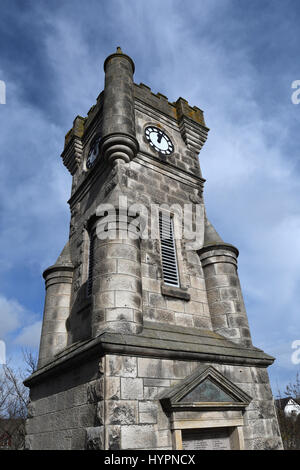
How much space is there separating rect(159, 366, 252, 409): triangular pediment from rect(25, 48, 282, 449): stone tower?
0.02 meters

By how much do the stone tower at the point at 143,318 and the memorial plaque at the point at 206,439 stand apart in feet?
0.07

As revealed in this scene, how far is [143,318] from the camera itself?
24.5ft

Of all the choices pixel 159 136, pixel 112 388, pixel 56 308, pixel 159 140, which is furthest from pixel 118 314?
pixel 159 136

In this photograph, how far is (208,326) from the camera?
868 centimetres

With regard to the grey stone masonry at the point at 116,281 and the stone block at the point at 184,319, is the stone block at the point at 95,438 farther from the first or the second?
the stone block at the point at 184,319

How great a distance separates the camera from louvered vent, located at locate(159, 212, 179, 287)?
348 inches

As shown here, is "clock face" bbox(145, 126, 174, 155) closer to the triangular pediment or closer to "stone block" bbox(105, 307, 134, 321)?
"stone block" bbox(105, 307, 134, 321)

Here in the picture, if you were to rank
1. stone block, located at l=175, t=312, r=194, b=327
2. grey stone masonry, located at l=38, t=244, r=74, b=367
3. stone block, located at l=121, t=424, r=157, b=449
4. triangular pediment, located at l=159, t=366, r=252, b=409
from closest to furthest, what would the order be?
stone block, located at l=121, t=424, r=157, b=449 < triangular pediment, located at l=159, t=366, r=252, b=409 < stone block, located at l=175, t=312, r=194, b=327 < grey stone masonry, located at l=38, t=244, r=74, b=367

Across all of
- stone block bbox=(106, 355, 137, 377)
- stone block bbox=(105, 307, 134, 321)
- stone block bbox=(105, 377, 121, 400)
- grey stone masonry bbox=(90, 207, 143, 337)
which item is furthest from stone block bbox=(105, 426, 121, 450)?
stone block bbox=(105, 307, 134, 321)

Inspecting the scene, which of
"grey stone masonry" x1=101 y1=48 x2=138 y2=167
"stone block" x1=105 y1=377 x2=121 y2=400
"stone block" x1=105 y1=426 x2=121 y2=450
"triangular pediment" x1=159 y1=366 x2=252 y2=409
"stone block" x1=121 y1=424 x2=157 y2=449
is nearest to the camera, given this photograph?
"stone block" x1=105 y1=426 x2=121 y2=450

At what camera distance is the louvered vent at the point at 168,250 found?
8852 mm

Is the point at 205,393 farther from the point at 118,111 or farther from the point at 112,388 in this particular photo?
the point at 118,111

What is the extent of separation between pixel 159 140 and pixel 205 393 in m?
8.48
